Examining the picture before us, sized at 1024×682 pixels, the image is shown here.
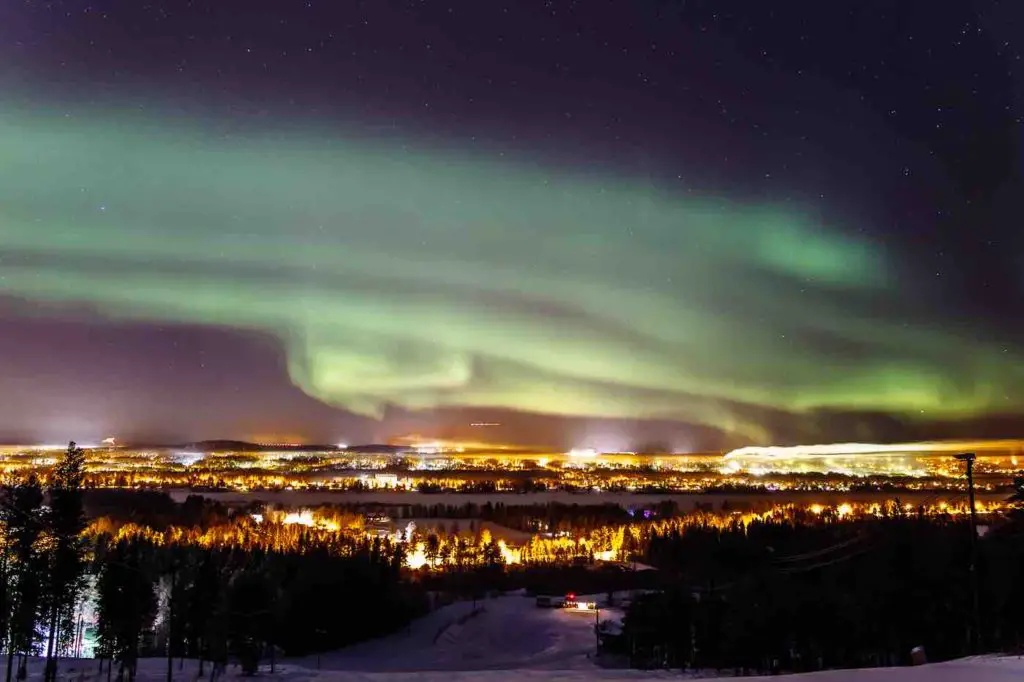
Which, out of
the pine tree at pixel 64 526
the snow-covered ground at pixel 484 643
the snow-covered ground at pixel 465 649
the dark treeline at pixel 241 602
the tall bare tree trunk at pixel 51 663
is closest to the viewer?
the tall bare tree trunk at pixel 51 663

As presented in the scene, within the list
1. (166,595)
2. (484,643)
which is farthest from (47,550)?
(484,643)

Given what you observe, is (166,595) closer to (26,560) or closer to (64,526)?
(26,560)

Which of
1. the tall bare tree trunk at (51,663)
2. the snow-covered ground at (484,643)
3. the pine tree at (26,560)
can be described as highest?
the pine tree at (26,560)

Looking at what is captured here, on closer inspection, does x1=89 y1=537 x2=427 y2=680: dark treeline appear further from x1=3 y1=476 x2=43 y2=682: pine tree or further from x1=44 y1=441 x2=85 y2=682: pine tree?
x1=3 y1=476 x2=43 y2=682: pine tree

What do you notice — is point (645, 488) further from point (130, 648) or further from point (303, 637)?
point (130, 648)

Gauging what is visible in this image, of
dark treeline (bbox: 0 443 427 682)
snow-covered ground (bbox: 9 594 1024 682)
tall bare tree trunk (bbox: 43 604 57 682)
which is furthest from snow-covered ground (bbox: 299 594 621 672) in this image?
tall bare tree trunk (bbox: 43 604 57 682)

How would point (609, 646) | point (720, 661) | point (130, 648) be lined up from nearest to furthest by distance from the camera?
point (130, 648) → point (720, 661) → point (609, 646)

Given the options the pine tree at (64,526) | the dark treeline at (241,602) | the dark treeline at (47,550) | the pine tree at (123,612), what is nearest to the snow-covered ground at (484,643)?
the dark treeline at (241,602)

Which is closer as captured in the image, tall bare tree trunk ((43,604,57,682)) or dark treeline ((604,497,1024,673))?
tall bare tree trunk ((43,604,57,682))

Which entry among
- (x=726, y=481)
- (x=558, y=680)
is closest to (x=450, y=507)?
(x=726, y=481)

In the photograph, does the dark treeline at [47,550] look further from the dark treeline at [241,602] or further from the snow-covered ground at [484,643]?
the snow-covered ground at [484,643]

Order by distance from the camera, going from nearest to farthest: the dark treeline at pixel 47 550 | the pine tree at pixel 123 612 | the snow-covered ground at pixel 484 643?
the dark treeline at pixel 47 550, the pine tree at pixel 123 612, the snow-covered ground at pixel 484 643
